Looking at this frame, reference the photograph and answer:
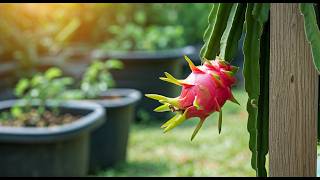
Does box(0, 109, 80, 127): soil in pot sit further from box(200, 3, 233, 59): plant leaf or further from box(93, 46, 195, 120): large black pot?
box(200, 3, 233, 59): plant leaf

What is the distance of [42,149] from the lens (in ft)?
8.82

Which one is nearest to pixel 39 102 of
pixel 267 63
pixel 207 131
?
pixel 207 131

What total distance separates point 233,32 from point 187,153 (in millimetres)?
2646

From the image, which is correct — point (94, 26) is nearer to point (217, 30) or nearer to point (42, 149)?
point (42, 149)

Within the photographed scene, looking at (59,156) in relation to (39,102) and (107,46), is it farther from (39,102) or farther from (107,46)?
(107,46)

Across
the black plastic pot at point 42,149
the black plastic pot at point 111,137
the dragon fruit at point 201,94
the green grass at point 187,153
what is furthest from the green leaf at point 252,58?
the black plastic pot at point 111,137

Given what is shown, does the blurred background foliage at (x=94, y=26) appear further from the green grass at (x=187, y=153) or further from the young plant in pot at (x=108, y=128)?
the young plant in pot at (x=108, y=128)

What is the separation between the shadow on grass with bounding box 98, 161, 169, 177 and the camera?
11.0 ft

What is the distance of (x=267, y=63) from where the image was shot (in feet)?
3.76

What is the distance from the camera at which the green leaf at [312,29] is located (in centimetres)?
97

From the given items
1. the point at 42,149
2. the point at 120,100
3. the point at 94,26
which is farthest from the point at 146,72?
the point at 42,149

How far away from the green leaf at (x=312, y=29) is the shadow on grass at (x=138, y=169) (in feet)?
7.88

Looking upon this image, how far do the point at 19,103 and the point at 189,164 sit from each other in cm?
99

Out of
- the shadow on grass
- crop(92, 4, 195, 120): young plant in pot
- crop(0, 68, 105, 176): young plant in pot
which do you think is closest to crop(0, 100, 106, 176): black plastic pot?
crop(0, 68, 105, 176): young plant in pot
